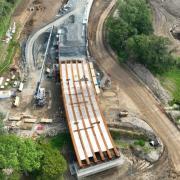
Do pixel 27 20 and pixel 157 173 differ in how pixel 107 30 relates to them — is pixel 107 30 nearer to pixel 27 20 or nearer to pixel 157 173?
pixel 27 20

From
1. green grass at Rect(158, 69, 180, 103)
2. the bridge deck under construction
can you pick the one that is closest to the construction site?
the bridge deck under construction

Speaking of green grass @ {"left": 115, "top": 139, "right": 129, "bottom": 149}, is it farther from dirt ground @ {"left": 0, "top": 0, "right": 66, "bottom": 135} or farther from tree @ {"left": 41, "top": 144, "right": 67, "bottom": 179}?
tree @ {"left": 41, "top": 144, "right": 67, "bottom": 179}

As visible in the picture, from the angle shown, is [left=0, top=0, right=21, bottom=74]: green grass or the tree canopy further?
[left=0, top=0, right=21, bottom=74]: green grass

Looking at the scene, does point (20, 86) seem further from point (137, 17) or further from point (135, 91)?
point (137, 17)

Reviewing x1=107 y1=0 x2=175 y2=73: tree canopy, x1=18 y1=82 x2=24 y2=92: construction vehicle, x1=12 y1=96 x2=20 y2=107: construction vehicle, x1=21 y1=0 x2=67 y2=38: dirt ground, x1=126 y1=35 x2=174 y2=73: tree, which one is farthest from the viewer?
x1=21 y1=0 x2=67 y2=38: dirt ground

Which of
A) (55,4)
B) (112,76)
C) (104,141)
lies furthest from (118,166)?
(55,4)

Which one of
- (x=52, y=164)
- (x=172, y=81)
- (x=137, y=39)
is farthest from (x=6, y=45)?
(x=52, y=164)
